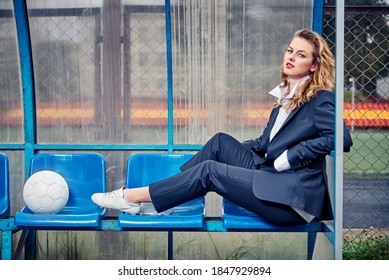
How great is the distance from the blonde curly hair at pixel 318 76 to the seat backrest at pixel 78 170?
1.40m

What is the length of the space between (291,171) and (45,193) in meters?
1.45

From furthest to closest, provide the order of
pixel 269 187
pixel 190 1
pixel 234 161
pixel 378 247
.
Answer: pixel 378 247, pixel 190 1, pixel 234 161, pixel 269 187

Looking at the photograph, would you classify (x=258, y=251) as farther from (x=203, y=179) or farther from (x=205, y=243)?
(x=203, y=179)

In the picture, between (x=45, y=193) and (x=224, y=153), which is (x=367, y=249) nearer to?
(x=224, y=153)

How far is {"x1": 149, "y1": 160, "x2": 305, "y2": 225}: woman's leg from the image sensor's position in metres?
3.23

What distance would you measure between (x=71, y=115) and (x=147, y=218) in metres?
1.32

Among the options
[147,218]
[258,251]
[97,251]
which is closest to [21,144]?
[97,251]

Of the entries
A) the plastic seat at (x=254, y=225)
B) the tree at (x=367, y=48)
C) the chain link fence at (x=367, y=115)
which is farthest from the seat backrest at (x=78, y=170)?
the tree at (x=367, y=48)

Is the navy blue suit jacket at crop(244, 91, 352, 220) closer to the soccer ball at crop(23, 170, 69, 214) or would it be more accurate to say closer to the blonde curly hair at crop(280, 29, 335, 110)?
the blonde curly hair at crop(280, 29, 335, 110)

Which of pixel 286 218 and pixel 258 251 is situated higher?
pixel 286 218

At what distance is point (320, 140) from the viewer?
3129 millimetres

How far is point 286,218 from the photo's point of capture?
323 centimetres

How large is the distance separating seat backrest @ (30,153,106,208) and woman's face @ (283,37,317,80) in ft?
4.65

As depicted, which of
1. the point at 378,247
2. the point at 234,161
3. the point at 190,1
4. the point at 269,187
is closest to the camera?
the point at 269,187
